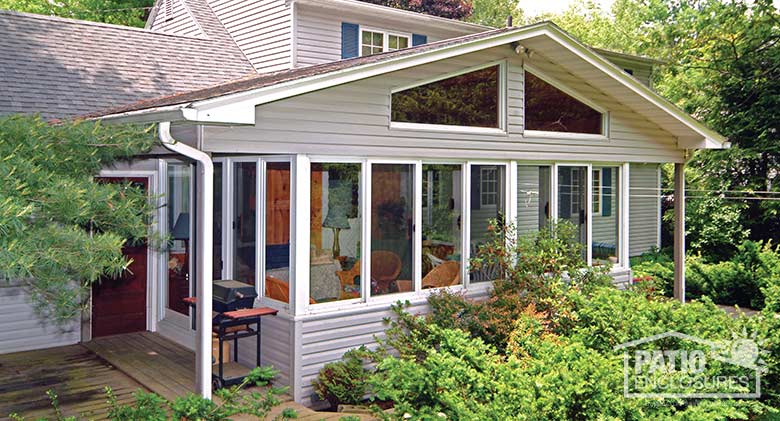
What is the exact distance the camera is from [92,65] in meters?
10.1

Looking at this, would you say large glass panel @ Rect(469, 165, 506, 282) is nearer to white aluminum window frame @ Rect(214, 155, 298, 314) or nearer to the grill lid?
white aluminum window frame @ Rect(214, 155, 298, 314)

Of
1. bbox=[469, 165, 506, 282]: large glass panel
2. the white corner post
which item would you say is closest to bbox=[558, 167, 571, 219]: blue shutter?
bbox=[469, 165, 506, 282]: large glass panel

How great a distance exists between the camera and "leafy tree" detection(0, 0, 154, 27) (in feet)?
68.7

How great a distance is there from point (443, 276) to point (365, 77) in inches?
102

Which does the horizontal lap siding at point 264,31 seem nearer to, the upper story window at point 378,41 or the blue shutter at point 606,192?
the upper story window at point 378,41

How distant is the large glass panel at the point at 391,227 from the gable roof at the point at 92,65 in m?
3.92

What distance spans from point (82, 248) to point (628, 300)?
5.21 meters

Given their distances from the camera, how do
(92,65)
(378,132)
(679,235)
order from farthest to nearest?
1. (679,235)
2. (92,65)
3. (378,132)

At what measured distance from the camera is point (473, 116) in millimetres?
8336

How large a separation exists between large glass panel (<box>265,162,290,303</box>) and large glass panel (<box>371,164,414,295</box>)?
3.08ft

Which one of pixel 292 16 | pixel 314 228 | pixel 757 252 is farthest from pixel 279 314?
pixel 757 252

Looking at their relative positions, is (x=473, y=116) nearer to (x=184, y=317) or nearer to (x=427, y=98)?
(x=427, y=98)

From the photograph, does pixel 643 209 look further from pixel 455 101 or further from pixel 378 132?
pixel 378 132

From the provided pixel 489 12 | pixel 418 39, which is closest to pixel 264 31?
pixel 418 39
